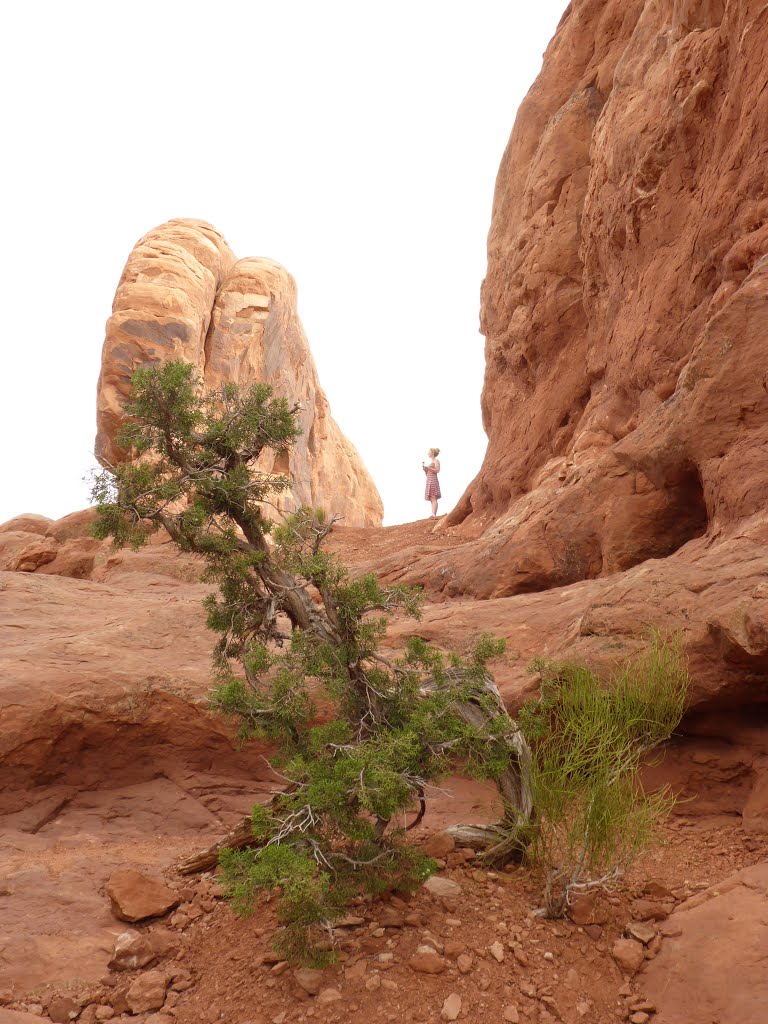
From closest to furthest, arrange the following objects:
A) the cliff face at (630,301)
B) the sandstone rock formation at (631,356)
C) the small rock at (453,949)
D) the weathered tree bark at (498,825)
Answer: the small rock at (453,949)
the weathered tree bark at (498,825)
the sandstone rock formation at (631,356)
the cliff face at (630,301)

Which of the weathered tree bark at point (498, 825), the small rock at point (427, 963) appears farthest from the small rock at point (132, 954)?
the small rock at point (427, 963)

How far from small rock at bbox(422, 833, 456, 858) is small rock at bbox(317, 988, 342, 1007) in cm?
125

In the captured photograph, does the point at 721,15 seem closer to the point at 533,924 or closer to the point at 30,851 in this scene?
the point at 533,924

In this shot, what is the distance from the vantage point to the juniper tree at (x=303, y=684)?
13.3 ft

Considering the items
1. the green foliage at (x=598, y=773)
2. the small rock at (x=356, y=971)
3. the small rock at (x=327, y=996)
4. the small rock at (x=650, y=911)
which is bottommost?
the small rock at (x=327, y=996)

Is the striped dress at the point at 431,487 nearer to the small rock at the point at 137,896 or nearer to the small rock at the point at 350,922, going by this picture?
the small rock at the point at 137,896

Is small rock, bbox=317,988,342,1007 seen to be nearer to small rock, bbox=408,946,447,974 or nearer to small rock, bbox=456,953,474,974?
small rock, bbox=408,946,447,974

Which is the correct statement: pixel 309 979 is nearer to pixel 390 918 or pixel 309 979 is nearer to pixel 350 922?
pixel 350 922

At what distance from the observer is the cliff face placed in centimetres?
798

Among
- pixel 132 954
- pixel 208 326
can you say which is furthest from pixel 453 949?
pixel 208 326

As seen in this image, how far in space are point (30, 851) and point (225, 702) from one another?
93.1 inches

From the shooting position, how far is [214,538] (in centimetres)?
579

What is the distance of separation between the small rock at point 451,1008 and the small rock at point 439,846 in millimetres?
1178

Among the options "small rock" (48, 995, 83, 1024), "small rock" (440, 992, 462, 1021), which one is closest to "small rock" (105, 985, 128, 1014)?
"small rock" (48, 995, 83, 1024)
